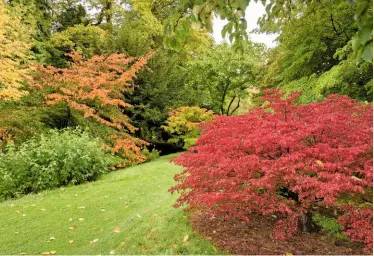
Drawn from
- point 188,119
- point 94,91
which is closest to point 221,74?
point 188,119

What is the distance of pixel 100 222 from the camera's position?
5.46 meters

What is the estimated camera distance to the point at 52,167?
827cm

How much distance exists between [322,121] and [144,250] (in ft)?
8.53

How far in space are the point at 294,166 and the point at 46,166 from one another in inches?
280

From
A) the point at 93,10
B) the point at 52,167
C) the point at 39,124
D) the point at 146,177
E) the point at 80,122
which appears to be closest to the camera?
the point at 52,167

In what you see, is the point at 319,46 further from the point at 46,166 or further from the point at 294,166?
the point at 46,166

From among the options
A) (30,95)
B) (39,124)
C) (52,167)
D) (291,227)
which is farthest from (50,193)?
(291,227)

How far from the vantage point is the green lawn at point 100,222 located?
4195 mm

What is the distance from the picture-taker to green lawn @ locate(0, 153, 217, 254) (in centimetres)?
420

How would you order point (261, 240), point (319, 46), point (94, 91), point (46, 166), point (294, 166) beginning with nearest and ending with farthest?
point (294, 166)
point (261, 240)
point (319, 46)
point (46, 166)
point (94, 91)

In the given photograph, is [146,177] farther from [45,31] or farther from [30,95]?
[45,31]

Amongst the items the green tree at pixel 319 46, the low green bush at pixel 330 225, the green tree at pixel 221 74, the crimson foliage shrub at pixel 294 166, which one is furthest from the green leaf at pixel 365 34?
the green tree at pixel 221 74

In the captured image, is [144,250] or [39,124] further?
[39,124]

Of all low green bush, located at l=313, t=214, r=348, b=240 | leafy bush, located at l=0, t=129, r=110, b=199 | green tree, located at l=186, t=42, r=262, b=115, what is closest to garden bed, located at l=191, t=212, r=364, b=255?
low green bush, located at l=313, t=214, r=348, b=240
